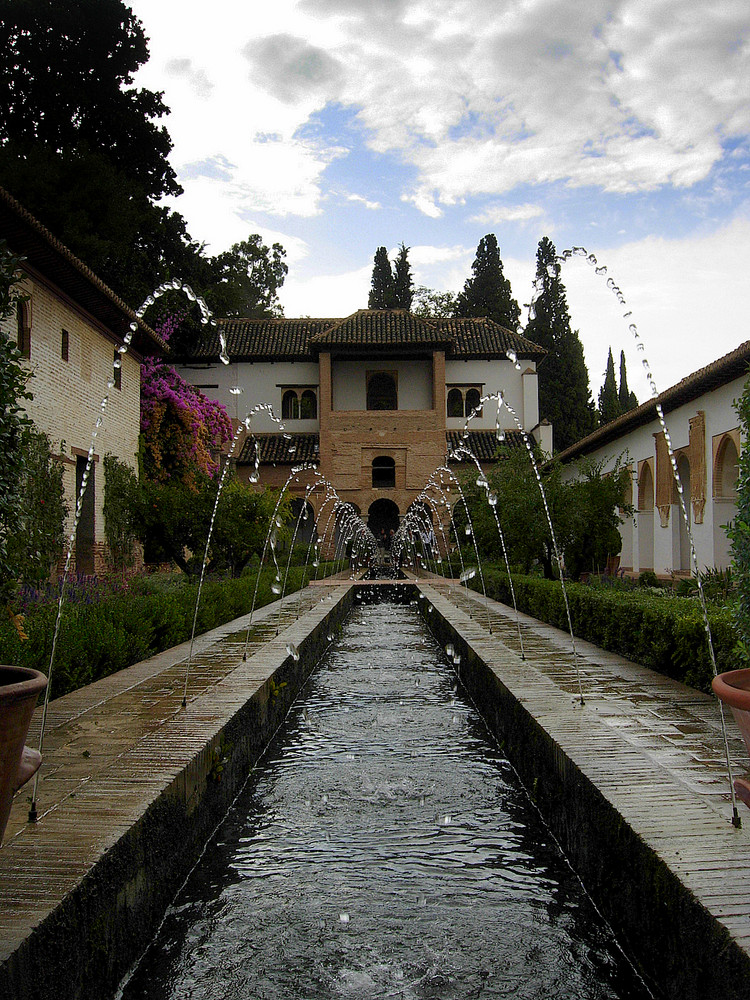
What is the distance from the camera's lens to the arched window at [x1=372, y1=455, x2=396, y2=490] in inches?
1223

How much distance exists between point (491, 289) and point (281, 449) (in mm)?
14800

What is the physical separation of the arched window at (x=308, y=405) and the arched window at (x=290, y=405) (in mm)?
178

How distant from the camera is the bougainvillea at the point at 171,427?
67.6ft

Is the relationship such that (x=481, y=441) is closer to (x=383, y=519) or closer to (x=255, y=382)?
(x=383, y=519)

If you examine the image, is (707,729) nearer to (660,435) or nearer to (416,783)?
(416,783)

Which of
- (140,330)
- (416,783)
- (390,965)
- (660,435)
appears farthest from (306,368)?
(390,965)

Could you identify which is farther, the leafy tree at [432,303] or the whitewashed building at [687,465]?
the leafy tree at [432,303]

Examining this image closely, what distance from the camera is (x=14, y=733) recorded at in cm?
240

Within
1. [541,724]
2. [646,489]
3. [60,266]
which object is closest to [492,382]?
[646,489]

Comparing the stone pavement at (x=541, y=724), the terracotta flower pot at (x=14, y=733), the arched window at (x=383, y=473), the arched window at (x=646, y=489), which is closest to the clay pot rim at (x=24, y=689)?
the terracotta flower pot at (x=14, y=733)

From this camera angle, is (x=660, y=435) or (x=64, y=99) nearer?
(x=660, y=435)

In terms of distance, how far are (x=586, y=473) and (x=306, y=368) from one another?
1839 cm

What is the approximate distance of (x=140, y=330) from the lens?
1791 cm

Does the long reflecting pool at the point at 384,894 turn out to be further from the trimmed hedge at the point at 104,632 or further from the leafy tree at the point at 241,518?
the leafy tree at the point at 241,518
